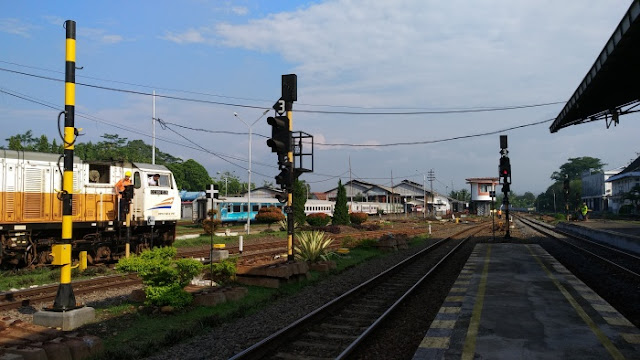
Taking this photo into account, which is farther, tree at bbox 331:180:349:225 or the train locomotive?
tree at bbox 331:180:349:225

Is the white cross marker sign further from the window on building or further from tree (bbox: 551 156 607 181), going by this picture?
tree (bbox: 551 156 607 181)

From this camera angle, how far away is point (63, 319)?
7754mm

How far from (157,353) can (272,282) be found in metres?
5.06

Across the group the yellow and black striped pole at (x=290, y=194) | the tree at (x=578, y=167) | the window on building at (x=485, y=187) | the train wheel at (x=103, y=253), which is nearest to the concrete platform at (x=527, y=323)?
the yellow and black striped pole at (x=290, y=194)

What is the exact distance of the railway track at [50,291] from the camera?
10195 millimetres

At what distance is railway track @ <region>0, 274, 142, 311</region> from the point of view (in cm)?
1020

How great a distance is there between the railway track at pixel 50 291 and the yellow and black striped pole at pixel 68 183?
3010mm

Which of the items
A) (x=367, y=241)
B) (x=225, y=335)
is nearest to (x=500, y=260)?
(x=367, y=241)

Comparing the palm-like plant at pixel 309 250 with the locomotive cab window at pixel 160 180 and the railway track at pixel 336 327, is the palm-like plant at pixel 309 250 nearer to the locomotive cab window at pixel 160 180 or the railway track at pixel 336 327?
the railway track at pixel 336 327

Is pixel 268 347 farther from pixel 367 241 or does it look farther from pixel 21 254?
pixel 367 241

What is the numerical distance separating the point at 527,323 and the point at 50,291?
11.6 meters

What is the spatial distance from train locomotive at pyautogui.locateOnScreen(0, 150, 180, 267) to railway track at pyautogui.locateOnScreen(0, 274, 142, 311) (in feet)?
9.98

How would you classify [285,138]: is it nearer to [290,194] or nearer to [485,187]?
[290,194]

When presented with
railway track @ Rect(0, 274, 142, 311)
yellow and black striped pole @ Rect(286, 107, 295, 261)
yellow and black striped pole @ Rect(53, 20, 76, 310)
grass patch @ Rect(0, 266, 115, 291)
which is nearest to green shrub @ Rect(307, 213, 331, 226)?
grass patch @ Rect(0, 266, 115, 291)
